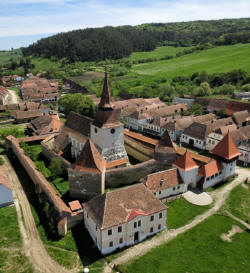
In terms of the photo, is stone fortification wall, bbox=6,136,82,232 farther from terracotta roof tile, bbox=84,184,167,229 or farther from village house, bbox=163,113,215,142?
village house, bbox=163,113,215,142

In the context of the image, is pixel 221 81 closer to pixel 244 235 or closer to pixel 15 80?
pixel 244 235

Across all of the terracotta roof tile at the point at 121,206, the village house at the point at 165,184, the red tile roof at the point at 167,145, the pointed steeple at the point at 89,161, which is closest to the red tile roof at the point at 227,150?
the red tile roof at the point at 167,145

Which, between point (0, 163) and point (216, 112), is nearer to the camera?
point (0, 163)

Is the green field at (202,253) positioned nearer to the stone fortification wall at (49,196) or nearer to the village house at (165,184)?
the village house at (165,184)

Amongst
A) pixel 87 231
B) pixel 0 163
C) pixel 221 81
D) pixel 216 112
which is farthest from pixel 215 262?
pixel 221 81

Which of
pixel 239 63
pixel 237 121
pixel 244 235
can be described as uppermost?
pixel 239 63
